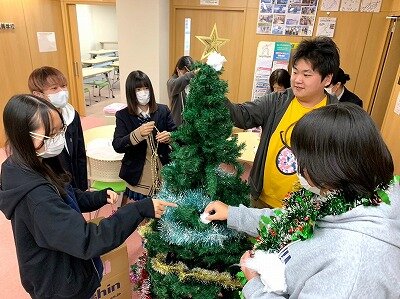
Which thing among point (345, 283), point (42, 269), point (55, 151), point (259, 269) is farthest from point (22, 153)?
point (345, 283)

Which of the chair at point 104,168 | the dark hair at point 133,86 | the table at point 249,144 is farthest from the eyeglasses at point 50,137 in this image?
the table at point 249,144

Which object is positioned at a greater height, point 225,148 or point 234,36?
point 234,36

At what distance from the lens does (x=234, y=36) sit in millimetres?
4168

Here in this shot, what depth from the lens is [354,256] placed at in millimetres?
598

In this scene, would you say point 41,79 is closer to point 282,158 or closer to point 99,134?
point 99,134

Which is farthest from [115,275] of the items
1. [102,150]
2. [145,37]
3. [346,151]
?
[145,37]

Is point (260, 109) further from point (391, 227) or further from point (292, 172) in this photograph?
point (391, 227)

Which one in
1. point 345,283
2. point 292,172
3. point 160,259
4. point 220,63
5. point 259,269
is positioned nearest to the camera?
point 345,283

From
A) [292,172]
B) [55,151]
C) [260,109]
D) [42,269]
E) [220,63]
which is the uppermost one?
[220,63]

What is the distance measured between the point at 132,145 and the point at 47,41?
13.1 feet

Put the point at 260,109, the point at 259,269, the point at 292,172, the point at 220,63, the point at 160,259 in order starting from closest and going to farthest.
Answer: the point at 259,269 → the point at 220,63 → the point at 160,259 → the point at 292,172 → the point at 260,109

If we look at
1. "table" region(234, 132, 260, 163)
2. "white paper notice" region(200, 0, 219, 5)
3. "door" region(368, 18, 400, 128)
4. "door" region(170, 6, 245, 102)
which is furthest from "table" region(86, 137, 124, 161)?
"door" region(368, 18, 400, 128)

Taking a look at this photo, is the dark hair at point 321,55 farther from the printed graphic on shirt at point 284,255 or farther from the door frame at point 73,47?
the door frame at point 73,47

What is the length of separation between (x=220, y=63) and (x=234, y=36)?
355cm
